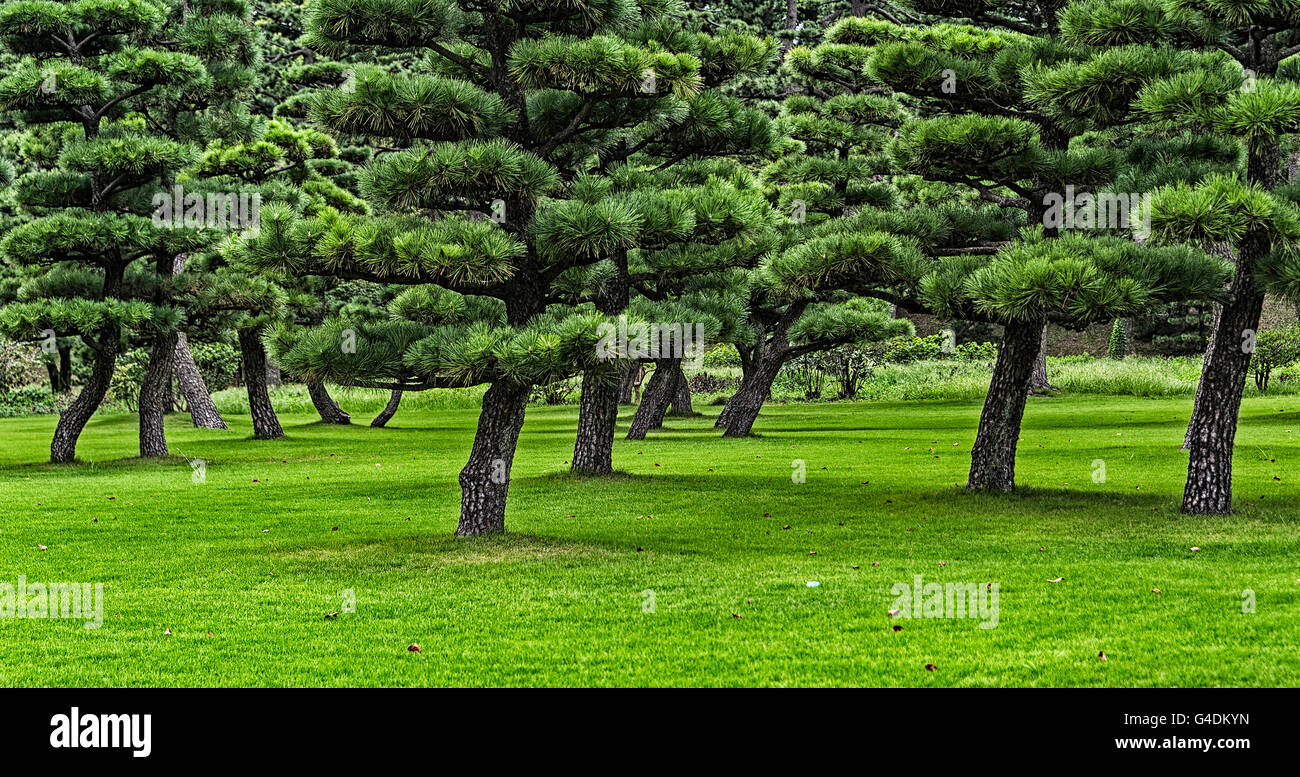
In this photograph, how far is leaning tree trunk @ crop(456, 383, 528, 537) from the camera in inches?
383

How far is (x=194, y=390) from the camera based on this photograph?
24578 mm

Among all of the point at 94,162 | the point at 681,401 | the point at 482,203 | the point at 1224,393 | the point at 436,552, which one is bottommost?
the point at 681,401

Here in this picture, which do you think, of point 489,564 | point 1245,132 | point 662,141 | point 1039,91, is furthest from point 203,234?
point 1245,132

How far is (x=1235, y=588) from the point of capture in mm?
7363

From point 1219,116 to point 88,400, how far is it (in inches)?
616

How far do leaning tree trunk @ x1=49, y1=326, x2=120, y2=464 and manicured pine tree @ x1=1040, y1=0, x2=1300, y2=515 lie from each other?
13593 mm

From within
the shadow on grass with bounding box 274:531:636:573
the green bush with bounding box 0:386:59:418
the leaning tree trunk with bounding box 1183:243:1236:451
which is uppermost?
the leaning tree trunk with bounding box 1183:243:1236:451

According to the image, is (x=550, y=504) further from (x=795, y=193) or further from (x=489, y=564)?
(x=795, y=193)

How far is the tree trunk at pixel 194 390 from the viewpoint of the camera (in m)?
24.3

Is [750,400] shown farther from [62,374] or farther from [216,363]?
[62,374]

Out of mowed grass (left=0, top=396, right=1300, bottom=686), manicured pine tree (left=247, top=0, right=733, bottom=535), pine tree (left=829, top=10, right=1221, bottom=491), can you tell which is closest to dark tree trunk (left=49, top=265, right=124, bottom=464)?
mowed grass (left=0, top=396, right=1300, bottom=686)

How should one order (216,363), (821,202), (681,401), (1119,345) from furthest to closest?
1. (1119,345)
2. (216,363)
3. (681,401)
4. (821,202)

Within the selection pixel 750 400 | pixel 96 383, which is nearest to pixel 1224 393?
pixel 750 400

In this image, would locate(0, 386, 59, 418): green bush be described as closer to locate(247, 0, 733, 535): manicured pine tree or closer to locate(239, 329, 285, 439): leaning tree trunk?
locate(239, 329, 285, 439): leaning tree trunk
